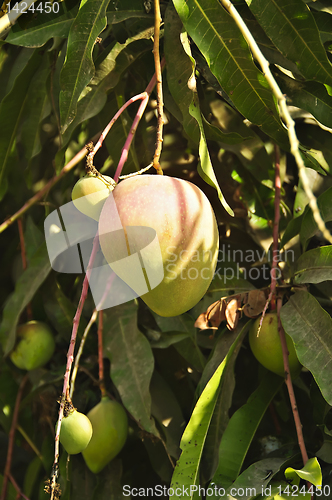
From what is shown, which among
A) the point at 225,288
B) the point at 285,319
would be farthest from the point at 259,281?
the point at 285,319

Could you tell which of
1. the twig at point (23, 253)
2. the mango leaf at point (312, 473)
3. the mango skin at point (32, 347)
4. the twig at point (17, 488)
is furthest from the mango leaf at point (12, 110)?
the mango leaf at point (312, 473)

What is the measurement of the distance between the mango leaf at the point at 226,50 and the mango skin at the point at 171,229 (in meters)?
0.18

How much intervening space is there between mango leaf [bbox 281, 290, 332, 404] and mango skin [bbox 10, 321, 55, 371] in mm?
541

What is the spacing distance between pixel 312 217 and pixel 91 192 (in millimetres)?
417

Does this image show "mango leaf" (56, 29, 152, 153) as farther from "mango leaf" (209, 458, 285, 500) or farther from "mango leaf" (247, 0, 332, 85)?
"mango leaf" (209, 458, 285, 500)

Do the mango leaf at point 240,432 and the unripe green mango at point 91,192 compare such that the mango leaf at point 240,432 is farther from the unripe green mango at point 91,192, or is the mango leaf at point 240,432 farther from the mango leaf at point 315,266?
the unripe green mango at point 91,192

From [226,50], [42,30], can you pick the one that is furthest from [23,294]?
[226,50]

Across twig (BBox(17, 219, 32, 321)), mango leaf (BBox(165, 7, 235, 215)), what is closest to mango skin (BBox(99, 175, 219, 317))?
mango leaf (BBox(165, 7, 235, 215))

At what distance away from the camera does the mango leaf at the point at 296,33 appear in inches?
26.4

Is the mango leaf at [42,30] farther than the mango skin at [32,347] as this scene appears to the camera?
No

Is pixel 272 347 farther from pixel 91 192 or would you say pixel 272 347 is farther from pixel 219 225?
pixel 91 192

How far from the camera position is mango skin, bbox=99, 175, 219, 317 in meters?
0.56

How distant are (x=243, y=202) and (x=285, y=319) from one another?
30cm

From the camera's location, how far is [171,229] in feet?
1.83
